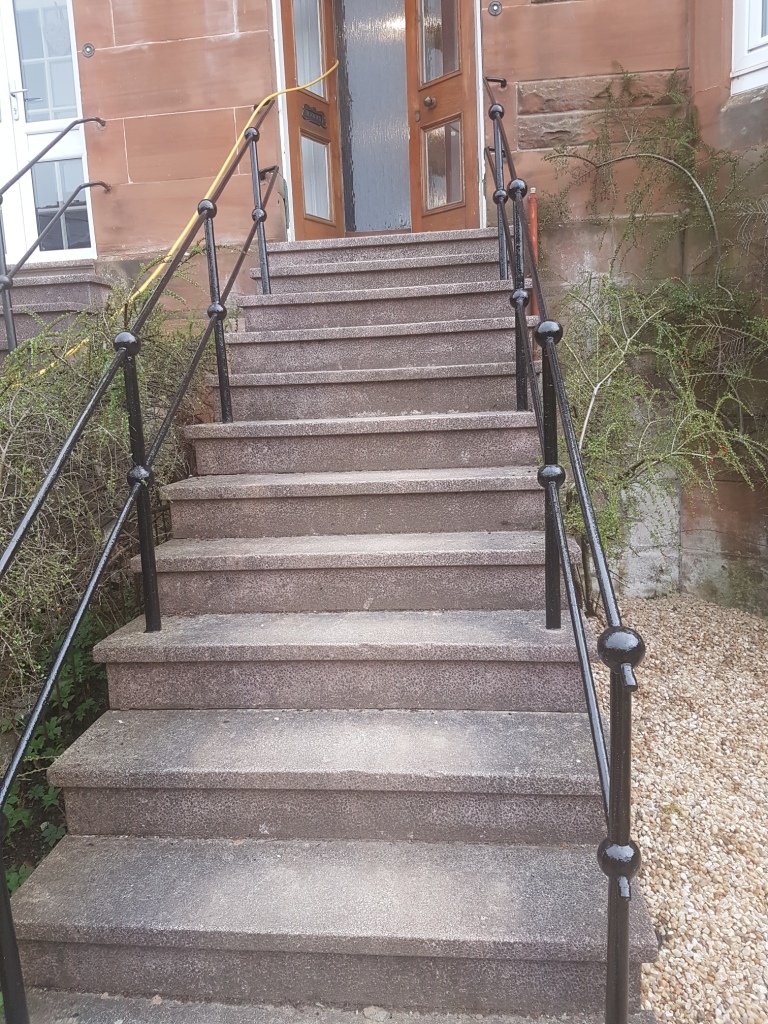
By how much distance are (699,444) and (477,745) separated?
2671mm

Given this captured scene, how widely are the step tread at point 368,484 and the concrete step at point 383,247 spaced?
6.29 feet

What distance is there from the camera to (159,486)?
112 inches

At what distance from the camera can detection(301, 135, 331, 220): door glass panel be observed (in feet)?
17.4

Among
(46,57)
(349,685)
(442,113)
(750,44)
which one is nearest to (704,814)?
(349,685)

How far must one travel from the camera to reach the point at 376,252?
14.2 feet

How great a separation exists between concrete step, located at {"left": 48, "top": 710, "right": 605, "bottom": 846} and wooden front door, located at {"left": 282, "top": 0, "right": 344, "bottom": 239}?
4013 mm

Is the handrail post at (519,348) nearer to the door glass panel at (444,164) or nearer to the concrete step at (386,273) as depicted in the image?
the concrete step at (386,273)

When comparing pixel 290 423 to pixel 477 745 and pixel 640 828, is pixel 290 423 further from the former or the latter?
pixel 640 828

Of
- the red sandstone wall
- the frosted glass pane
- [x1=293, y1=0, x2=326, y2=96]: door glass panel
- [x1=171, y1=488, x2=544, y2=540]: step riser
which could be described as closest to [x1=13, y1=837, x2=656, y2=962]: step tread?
[x1=171, y1=488, x2=544, y2=540]: step riser

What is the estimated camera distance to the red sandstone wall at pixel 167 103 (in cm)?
471

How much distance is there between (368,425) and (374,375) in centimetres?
A: 39

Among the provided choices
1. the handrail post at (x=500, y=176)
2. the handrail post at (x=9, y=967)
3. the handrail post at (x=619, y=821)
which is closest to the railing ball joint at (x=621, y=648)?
the handrail post at (x=619, y=821)

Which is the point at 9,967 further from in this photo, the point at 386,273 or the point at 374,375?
the point at 386,273

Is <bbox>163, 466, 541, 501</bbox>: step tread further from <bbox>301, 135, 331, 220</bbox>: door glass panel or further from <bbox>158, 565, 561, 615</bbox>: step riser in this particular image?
<bbox>301, 135, 331, 220</bbox>: door glass panel
